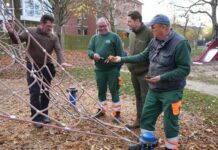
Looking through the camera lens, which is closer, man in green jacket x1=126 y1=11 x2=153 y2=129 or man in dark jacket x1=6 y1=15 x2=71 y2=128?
man in green jacket x1=126 y1=11 x2=153 y2=129

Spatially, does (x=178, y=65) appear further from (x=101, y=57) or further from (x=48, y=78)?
(x=48, y=78)

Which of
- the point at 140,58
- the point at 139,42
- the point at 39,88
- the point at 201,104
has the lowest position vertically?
the point at 201,104

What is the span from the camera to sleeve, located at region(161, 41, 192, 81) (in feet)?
10.8

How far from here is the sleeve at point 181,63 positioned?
10.8ft

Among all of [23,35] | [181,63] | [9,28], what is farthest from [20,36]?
[181,63]

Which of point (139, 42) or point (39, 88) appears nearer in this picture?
point (139, 42)

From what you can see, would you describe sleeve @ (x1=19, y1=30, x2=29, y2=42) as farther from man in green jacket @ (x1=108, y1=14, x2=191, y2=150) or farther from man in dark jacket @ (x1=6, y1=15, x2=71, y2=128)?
man in green jacket @ (x1=108, y1=14, x2=191, y2=150)

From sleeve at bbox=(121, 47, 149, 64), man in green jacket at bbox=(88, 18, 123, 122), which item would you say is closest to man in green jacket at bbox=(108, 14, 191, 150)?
sleeve at bbox=(121, 47, 149, 64)

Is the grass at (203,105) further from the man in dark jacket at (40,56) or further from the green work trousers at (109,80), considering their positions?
the man in dark jacket at (40,56)

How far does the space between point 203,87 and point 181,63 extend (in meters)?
6.47

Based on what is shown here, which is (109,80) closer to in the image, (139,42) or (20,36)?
(139,42)

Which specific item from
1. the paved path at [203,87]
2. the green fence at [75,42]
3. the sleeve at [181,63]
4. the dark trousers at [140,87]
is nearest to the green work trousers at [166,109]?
the sleeve at [181,63]

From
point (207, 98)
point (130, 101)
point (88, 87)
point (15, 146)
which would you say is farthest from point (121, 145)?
point (88, 87)

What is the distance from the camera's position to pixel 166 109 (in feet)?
11.4
